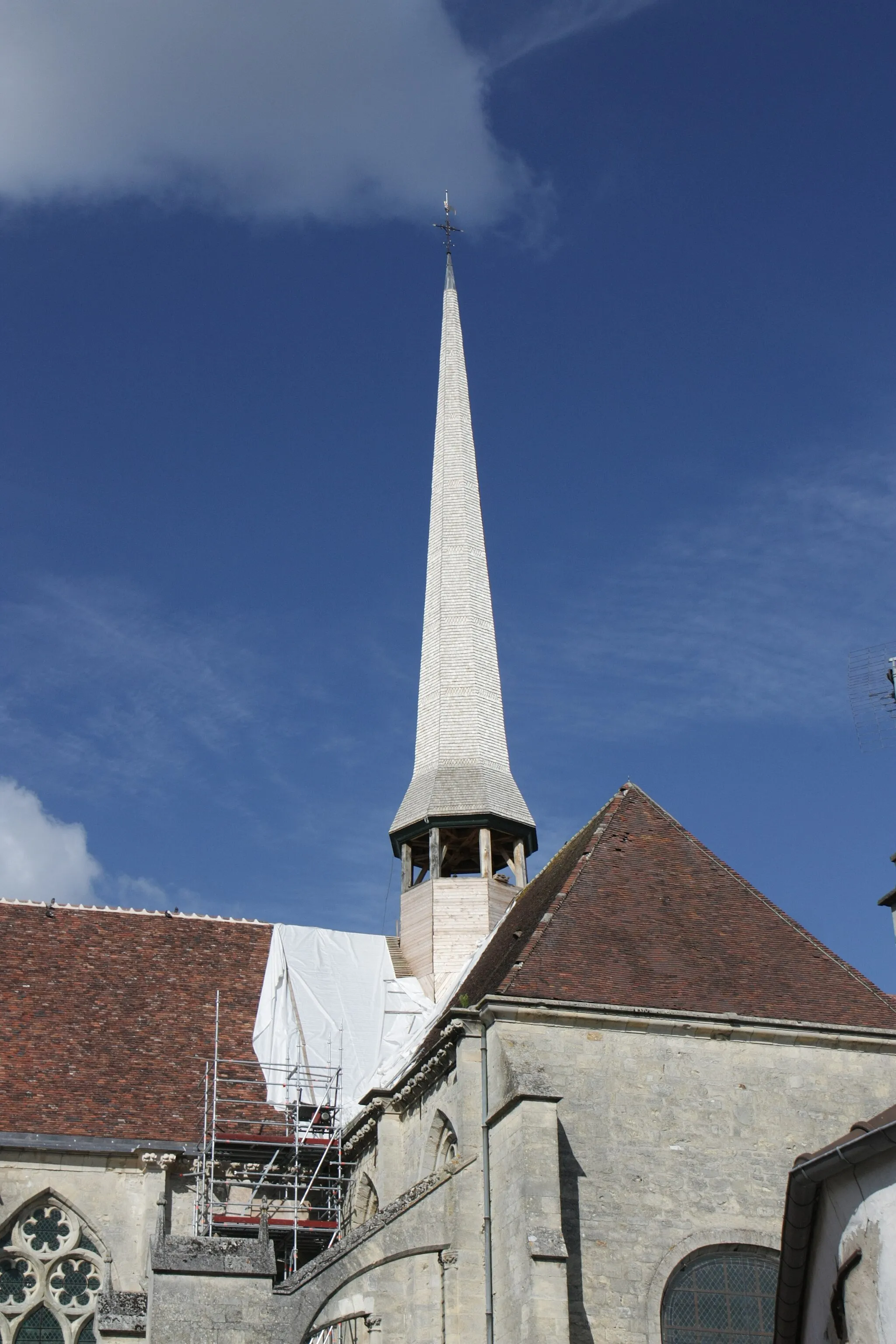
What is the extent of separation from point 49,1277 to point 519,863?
1045 cm

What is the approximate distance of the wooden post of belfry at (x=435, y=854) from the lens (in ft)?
86.7

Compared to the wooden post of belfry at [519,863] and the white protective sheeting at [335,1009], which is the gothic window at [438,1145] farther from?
the wooden post of belfry at [519,863]

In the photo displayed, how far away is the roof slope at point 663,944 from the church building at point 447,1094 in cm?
5

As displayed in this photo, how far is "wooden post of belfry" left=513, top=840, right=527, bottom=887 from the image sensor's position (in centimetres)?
2686

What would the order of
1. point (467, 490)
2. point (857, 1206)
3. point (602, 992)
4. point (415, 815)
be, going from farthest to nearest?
point (467, 490), point (415, 815), point (602, 992), point (857, 1206)

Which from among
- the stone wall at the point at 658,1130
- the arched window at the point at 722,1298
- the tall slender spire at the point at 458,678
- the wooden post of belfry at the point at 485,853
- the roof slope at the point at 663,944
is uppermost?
the tall slender spire at the point at 458,678

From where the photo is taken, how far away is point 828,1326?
11102 millimetres

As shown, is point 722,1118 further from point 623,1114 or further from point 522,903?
point 522,903

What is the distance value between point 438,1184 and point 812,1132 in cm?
409

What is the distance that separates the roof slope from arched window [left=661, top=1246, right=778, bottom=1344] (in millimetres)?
2583

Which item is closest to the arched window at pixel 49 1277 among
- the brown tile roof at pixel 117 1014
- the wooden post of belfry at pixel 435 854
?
the brown tile roof at pixel 117 1014

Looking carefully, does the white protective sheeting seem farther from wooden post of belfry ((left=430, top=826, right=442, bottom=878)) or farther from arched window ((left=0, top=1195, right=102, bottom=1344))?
arched window ((left=0, top=1195, right=102, bottom=1344))

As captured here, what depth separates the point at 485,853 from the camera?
26.5 meters

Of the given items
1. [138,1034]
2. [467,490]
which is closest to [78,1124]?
[138,1034]
